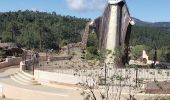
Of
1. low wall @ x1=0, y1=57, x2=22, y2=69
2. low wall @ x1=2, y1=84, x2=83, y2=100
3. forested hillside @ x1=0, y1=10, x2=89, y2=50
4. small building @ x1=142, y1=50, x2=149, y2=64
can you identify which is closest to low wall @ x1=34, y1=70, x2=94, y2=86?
low wall @ x1=2, y1=84, x2=83, y2=100

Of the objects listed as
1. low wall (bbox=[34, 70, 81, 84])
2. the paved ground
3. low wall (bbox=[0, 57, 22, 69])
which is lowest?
the paved ground

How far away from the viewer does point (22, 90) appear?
31.4m

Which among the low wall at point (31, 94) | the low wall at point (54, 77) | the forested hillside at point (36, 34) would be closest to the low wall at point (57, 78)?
the low wall at point (54, 77)

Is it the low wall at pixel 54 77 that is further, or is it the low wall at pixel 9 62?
the low wall at pixel 9 62

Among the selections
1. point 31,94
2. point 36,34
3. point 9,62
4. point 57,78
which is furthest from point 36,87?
point 36,34

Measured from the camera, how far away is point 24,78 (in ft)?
119

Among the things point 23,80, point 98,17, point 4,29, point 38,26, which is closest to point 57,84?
point 23,80

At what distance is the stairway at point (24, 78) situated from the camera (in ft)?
112

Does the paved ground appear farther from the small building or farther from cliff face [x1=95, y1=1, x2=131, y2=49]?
the small building

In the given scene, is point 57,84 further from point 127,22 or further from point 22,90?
point 127,22

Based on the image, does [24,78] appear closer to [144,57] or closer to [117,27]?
[117,27]

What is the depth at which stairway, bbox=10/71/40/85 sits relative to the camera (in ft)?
112

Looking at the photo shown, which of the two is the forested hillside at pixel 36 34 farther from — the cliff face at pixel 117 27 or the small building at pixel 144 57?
the cliff face at pixel 117 27

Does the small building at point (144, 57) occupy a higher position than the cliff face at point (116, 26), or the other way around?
the cliff face at point (116, 26)
